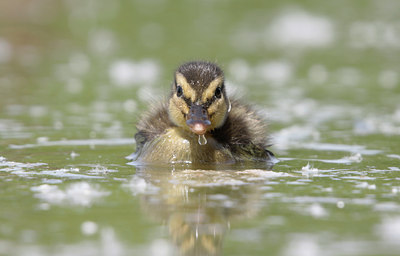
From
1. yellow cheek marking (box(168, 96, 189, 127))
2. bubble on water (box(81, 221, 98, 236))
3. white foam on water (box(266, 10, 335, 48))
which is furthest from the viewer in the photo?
white foam on water (box(266, 10, 335, 48))

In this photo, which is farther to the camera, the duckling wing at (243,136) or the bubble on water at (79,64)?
the bubble on water at (79,64)

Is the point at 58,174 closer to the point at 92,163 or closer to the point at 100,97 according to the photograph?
the point at 92,163

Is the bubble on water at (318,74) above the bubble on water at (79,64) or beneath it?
beneath

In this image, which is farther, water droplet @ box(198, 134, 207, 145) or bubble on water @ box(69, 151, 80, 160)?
bubble on water @ box(69, 151, 80, 160)

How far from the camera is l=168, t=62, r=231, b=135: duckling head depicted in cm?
757

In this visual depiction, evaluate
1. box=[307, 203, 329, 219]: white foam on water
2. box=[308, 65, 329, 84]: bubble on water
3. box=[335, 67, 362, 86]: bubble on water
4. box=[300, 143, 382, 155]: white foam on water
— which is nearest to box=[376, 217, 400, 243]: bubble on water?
box=[307, 203, 329, 219]: white foam on water

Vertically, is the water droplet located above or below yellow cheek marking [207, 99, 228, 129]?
below

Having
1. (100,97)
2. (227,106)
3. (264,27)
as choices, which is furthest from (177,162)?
(264,27)

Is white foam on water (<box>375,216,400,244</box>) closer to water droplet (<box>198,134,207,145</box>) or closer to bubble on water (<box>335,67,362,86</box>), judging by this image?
water droplet (<box>198,134,207,145</box>)

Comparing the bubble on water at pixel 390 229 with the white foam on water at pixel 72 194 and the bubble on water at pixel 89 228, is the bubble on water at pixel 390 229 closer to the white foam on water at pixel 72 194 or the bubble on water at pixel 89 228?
the bubble on water at pixel 89 228

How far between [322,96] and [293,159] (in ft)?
18.4

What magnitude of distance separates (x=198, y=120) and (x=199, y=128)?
98mm

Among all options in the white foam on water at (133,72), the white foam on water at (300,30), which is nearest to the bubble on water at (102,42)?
the white foam on water at (133,72)

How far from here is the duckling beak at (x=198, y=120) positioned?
7.45m
